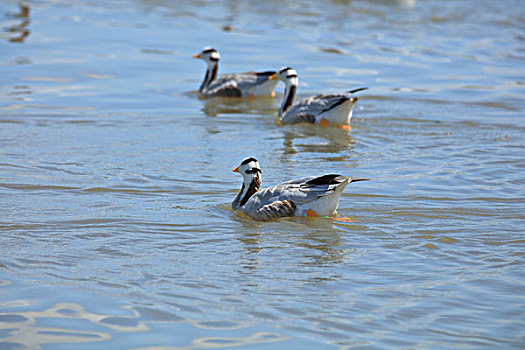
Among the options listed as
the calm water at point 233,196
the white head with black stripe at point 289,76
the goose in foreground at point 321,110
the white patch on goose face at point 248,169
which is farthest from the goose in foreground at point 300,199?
the white head with black stripe at point 289,76

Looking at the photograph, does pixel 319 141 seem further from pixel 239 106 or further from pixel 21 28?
pixel 21 28

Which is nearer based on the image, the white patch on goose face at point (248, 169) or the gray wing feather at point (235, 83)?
the white patch on goose face at point (248, 169)

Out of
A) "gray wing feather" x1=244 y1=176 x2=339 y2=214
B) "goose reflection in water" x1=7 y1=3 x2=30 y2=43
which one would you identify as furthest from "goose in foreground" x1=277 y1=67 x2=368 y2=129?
"goose reflection in water" x1=7 y1=3 x2=30 y2=43

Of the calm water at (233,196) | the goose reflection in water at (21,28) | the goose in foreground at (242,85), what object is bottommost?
the calm water at (233,196)

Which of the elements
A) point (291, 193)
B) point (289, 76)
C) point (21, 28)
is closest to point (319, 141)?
point (289, 76)

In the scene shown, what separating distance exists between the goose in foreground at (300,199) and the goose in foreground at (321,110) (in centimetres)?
549

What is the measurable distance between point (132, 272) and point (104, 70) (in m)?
12.9

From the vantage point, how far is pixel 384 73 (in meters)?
20.2

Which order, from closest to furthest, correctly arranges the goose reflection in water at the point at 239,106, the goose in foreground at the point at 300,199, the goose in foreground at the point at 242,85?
the goose in foreground at the point at 300,199
the goose reflection in water at the point at 239,106
the goose in foreground at the point at 242,85

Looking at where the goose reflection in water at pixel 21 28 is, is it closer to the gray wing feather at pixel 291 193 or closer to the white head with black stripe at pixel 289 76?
the white head with black stripe at pixel 289 76

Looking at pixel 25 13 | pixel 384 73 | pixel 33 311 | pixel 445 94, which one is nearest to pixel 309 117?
pixel 445 94

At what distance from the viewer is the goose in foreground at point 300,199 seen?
9531 mm

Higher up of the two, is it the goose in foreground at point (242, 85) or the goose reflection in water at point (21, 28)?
the goose reflection in water at point (21, 28)

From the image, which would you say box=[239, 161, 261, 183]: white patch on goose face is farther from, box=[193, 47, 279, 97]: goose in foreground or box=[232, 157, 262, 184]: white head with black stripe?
box=[193, 47, 279, 97]: goose in foreground
